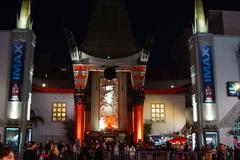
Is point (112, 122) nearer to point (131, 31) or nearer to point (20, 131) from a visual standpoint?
point (131, 31)

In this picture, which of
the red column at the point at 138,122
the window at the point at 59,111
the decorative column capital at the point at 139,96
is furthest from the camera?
the window at the point at 59,111

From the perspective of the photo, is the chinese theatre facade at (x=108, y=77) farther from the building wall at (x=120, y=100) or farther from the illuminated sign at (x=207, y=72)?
the illuminated sign at (x=207, y=72)

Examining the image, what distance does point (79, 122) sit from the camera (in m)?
27.6

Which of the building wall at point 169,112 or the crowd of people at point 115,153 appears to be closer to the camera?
the crowd of people at point 115,153

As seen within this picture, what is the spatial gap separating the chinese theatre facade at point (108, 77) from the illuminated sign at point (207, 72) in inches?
301

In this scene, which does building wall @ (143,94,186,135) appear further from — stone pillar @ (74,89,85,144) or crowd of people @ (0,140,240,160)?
crowd of people @ (0,140,240,160)

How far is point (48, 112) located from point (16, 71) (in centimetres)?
1054

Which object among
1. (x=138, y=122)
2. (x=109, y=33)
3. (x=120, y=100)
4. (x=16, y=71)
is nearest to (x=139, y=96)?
(x=138, y=122)

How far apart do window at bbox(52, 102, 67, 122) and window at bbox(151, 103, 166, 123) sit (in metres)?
8.23

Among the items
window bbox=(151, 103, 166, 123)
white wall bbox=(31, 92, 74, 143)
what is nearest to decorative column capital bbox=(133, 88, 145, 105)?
window bbox=(151, 103, 166, 123)

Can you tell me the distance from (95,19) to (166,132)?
1228cm

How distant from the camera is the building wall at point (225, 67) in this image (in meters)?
21.0

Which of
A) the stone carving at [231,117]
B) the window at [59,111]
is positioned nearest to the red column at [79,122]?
the window at [59,111]

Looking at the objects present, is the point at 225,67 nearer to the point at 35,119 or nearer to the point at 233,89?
the point at 233,89
